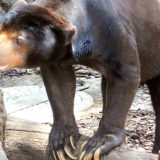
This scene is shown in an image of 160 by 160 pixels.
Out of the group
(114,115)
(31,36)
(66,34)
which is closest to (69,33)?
(66,34)

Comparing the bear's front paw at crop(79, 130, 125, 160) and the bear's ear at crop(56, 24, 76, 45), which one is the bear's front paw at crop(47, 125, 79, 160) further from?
the bear's ear at crop(56, 24, 76, 45)

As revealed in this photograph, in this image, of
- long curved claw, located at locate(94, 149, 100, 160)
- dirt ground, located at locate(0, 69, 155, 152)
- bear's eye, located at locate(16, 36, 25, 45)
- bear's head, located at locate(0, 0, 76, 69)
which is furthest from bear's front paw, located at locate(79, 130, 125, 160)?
dirt ground, located at locate(0, 69, 155, 152)

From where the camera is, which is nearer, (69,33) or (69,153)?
(69,33)

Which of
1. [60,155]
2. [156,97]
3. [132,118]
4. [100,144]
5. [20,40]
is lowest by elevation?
[132,118]

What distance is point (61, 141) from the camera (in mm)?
2441

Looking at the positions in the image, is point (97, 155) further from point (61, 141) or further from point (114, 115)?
point (61, 141)

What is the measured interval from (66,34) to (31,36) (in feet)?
0.46

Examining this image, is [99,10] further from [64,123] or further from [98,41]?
[64,123]

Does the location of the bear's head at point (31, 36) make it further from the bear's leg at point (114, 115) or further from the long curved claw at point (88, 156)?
the long curved claw at point (88, 156)

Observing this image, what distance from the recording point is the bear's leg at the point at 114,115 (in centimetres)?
219

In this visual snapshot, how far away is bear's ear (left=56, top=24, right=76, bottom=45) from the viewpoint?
191cm

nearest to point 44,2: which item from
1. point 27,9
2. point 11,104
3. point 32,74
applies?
point 27,9

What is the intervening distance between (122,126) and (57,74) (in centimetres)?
44

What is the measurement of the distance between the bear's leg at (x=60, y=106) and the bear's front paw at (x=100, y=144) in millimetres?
181
